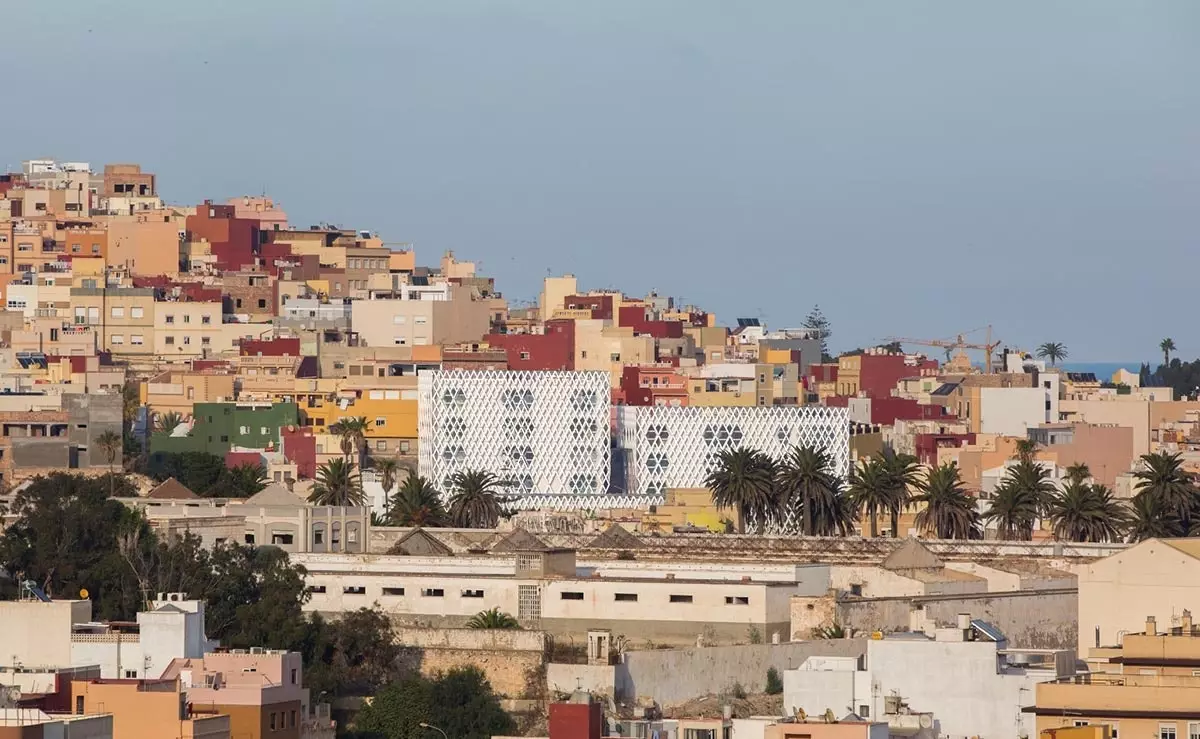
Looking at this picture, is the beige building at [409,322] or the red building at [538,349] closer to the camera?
the red building at [538,349]

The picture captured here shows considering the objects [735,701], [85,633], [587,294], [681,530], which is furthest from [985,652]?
[587,294]

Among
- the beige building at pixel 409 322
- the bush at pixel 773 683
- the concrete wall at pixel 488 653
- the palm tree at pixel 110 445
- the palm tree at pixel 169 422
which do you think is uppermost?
the beige building at pixel 409 322

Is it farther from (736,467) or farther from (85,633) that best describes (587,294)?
(85,633)

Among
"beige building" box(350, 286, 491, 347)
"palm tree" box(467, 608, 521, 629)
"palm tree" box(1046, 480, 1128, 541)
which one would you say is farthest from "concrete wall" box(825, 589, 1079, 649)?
"beige building" box(350, 286, 491, 347)

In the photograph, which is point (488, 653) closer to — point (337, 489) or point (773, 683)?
point (773, 683)

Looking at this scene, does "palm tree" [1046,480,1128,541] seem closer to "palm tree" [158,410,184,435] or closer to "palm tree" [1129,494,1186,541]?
"palm tree" [1129,494,1186,541]

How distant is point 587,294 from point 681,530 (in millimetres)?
69241

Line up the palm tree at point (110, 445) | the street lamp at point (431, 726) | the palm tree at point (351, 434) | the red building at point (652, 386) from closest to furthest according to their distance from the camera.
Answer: the street lamp at point (431, 726), the palm tree at point (110, 445), the palm tree at point (351, 434), the red building at point (652, 386)

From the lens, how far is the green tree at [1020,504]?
111 meters

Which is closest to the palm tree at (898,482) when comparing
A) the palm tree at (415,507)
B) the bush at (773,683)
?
the palm tree at (415,507)

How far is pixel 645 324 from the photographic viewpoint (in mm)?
171250

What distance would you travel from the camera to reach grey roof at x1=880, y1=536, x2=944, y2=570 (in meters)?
93.7

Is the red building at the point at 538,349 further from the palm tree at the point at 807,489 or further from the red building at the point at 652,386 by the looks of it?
the palm tree at the point at 807,489

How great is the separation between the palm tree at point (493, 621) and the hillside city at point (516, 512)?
0.62 feet
